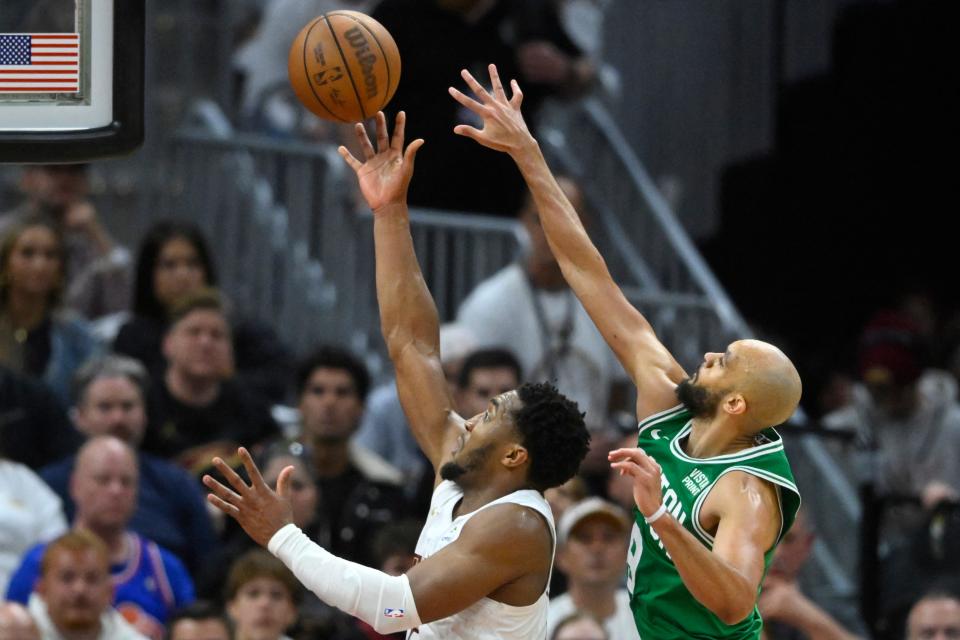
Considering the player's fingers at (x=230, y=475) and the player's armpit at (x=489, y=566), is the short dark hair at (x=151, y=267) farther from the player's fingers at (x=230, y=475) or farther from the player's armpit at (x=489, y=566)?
the player's armpit at (x=489, y=566)

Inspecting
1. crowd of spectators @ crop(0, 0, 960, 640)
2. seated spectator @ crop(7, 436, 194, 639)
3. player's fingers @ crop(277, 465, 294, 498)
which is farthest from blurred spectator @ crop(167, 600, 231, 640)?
player's fingers @ crop(277, 465, 294, 498)

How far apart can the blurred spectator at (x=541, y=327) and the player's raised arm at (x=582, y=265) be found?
147 inches

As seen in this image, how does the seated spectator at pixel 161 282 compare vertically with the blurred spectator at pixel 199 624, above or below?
above

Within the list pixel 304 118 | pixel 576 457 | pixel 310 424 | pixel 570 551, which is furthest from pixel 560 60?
pixel 576 457

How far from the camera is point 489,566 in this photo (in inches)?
240

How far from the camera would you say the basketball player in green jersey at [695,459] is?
19.7ft

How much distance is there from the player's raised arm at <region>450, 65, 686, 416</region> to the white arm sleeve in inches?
47.9

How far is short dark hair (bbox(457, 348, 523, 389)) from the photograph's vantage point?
9906mm

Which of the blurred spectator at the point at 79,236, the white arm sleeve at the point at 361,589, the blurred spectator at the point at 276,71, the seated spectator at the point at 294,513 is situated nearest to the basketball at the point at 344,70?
the white arm sleeve at the point at 361,589

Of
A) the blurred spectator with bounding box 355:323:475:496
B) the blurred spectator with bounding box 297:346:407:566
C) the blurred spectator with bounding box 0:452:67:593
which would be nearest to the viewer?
the blurred spectator with bounding box 0:452:67:593

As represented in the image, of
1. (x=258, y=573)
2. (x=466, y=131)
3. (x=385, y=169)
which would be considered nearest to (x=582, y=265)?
(x=466, y=131)

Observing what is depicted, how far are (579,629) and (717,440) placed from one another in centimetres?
215

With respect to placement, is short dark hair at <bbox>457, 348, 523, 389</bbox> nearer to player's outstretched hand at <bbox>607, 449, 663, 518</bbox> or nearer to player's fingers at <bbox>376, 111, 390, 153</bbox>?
player's fingers at <bbox>376, 111, 390, 153</bbox>

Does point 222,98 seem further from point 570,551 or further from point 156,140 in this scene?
point 570,551
